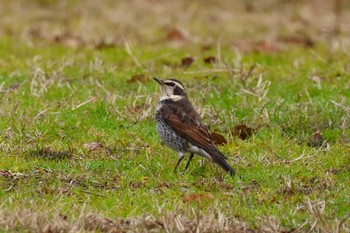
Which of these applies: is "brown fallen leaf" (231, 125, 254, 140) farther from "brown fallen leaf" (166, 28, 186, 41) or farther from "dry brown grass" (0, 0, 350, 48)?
"brown fallen leaf" (166, 28, 186, 41)

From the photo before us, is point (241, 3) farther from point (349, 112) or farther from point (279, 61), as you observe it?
point (349, 112)

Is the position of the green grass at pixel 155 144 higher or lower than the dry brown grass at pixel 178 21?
higher

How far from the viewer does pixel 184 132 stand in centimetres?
845

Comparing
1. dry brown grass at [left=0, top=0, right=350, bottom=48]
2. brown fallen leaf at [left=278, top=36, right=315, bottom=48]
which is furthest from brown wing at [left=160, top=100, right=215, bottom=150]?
brown fallen leaf at [left=278, top=36, right=315, bottom=48]

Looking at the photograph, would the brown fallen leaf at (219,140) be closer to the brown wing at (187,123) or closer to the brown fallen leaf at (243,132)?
the brown fallen leaf at (243,132)

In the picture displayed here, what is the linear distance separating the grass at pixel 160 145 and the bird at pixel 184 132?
7.4 inches

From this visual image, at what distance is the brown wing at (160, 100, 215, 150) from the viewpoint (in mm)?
8320

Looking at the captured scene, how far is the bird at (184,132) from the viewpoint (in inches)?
321

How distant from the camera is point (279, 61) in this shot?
1343 cm

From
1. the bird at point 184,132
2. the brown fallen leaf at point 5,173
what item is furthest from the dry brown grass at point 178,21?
the brown fallen leaf at point 5,173

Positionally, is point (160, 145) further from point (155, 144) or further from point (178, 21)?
point (178, 21)

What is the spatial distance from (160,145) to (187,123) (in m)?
0.74

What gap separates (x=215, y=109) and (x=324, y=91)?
5.95 ft

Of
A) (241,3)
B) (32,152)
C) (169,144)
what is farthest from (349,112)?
(241,3)
